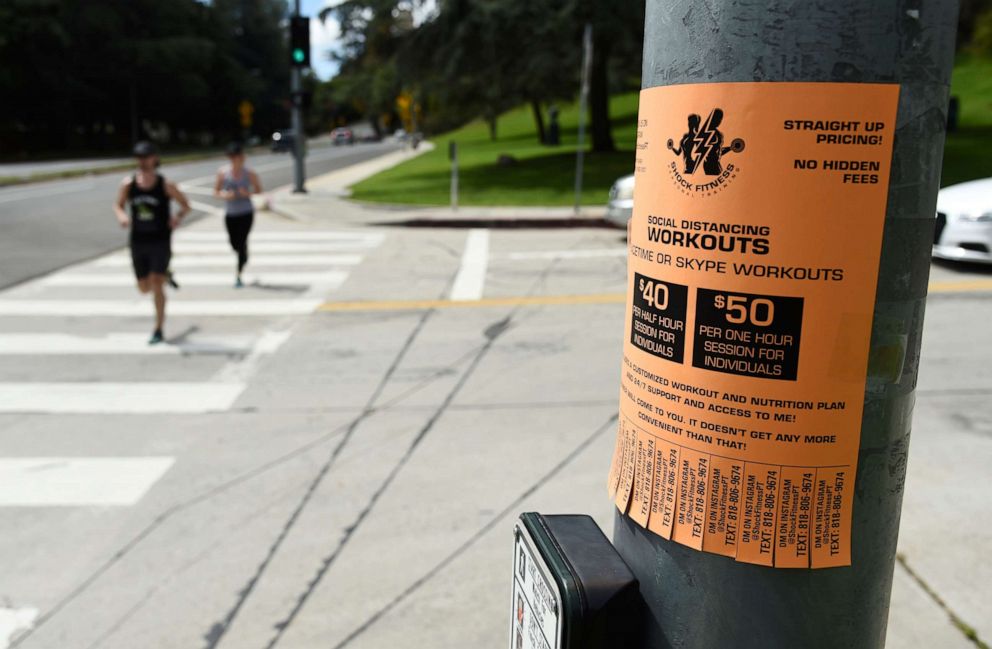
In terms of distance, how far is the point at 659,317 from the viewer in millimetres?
1654

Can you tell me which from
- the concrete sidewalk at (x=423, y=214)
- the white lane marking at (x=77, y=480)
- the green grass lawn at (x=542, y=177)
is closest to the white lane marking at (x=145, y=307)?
the white lane marking at (x=77, y=480)

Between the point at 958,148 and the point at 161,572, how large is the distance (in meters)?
25.9

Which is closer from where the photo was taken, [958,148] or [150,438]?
[150,438]

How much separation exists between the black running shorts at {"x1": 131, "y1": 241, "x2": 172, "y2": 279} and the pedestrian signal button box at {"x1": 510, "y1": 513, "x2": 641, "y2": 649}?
702 cm

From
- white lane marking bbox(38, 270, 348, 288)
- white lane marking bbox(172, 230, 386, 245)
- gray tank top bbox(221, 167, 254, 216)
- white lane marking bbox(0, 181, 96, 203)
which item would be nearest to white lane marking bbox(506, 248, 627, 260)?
white lane marking bbox(38, 270, 348, 288)

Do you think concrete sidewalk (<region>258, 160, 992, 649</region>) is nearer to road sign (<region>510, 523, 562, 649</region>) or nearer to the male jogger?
road sign (<region>510, 523, 562, 649</region>)

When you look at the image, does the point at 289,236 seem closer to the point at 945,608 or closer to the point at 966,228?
the point at 966,228

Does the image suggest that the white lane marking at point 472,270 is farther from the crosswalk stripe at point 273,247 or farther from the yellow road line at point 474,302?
the crosswalk stripe at point 273,247

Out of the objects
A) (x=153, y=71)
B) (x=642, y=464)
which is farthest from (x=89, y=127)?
(x=642, y=464)

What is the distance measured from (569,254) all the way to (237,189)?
15.0ft

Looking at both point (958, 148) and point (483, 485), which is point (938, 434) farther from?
point (958, 148)

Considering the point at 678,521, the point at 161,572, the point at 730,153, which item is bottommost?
the point at 161,572

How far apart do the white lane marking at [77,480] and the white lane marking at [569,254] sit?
25.3 ft

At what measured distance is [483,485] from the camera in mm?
5027
